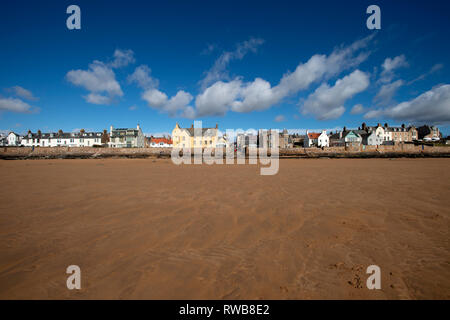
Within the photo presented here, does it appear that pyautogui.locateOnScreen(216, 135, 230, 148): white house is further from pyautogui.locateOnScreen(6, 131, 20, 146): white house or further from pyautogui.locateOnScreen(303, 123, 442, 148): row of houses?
pyautogui.locateOnScreen(6, 131, 20, 146): white house

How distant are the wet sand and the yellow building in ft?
209

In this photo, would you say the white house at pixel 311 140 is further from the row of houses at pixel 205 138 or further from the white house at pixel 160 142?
the white house at pixel 160 142

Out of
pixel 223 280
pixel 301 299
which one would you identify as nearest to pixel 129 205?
pixel 223 280

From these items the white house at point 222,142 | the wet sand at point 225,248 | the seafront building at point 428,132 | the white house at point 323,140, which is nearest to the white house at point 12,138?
the white house at point 222,142

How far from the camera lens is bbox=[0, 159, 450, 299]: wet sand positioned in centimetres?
245

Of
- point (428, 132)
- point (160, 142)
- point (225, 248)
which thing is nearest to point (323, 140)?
point (428, 132)

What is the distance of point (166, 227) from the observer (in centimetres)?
429

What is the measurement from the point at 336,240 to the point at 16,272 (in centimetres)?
526

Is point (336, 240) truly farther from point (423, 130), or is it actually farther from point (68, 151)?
point (423, 130)

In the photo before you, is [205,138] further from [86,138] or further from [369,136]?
[369,136]

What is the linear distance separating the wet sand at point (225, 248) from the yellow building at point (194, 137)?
63.7 meters

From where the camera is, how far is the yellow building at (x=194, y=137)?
227ft

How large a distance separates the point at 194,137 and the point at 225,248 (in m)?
68.1
